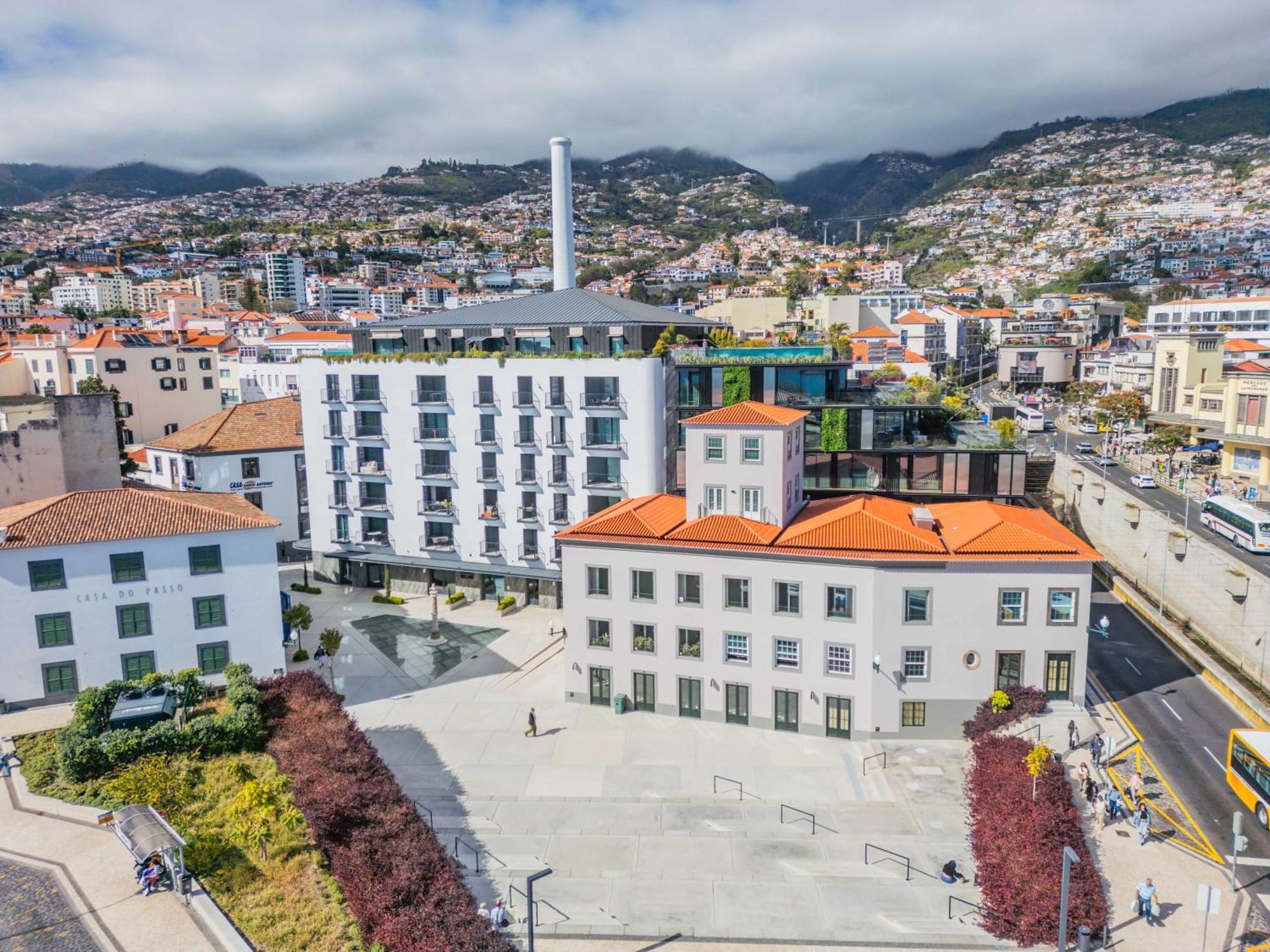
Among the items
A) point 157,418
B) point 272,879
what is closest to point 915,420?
point 272,879

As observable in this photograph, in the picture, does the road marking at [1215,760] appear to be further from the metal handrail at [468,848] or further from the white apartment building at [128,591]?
the white apartment building at [128,591]

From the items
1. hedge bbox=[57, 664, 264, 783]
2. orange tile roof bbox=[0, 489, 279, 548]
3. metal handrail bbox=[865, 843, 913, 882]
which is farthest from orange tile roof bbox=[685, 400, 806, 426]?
hedge bbox=[57, 664, 264, 783]

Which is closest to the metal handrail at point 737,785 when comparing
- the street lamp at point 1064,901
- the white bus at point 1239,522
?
the street lamp at point 1064,901


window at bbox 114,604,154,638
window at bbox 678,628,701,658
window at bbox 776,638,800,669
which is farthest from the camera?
window at bbox 678,628,701,658

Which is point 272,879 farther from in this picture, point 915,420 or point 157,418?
point 157,418

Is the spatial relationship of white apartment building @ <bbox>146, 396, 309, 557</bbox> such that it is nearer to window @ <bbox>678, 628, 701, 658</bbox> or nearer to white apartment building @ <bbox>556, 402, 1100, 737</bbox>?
white apartment building @ <bbox>556, 402, 1100, 737</bbox>

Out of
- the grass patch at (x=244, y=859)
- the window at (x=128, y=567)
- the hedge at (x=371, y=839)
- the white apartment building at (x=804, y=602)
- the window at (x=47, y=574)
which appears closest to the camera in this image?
the hedge at (x=371, y=839)

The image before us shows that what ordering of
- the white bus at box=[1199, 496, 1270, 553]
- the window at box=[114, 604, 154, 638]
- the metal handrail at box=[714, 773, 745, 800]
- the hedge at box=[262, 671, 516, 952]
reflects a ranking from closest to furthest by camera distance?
the hedge at box=[262, 671, 516, 952] < the metal handrail at box=[714, 773, 745, 800] < the window at box=[114, 604, 154, 638] < the white bus at box=[1199, 496, 1270, 553]
